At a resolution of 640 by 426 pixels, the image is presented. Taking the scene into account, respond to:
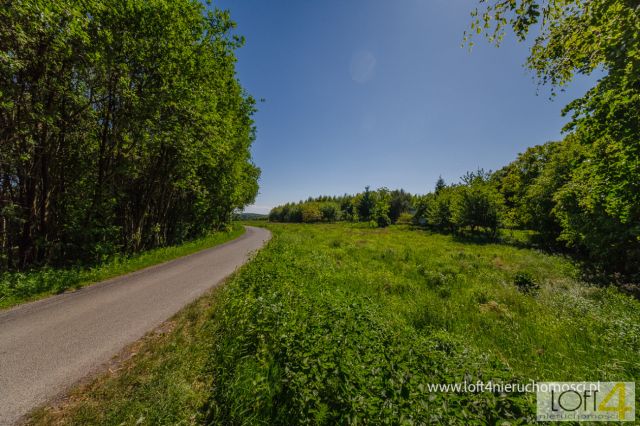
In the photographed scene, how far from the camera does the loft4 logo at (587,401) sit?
2.43m

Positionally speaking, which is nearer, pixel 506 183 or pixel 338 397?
pixel 338 397

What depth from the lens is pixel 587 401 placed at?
2758 millimetres

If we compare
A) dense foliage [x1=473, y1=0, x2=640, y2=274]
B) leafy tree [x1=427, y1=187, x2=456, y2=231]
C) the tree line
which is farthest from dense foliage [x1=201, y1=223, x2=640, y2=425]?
leafy tree [x1=427, y1=187, x2=456, y2=231]

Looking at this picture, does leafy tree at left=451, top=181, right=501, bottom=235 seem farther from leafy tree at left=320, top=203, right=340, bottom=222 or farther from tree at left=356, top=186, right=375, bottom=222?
leafy tree at left=320, top=203, right=340, bottom=222

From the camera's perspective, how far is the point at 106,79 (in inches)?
378

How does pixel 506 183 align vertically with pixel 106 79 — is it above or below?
above

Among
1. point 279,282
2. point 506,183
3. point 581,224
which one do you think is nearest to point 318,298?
point 279,282

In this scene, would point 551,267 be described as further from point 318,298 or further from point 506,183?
point 506,183

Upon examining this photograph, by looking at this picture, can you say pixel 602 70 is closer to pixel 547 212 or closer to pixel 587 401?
pixel 587 401

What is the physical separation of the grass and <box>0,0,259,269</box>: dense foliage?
9.43 meters

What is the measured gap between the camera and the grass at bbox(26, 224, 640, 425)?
2547 mm

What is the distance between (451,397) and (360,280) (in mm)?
5690

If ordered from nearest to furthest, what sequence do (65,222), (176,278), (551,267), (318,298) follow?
(318,298) < (176,278) < (65,222) < (551,267)

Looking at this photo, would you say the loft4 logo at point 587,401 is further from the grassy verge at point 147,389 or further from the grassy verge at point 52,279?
the grassy verge at point 52,279
